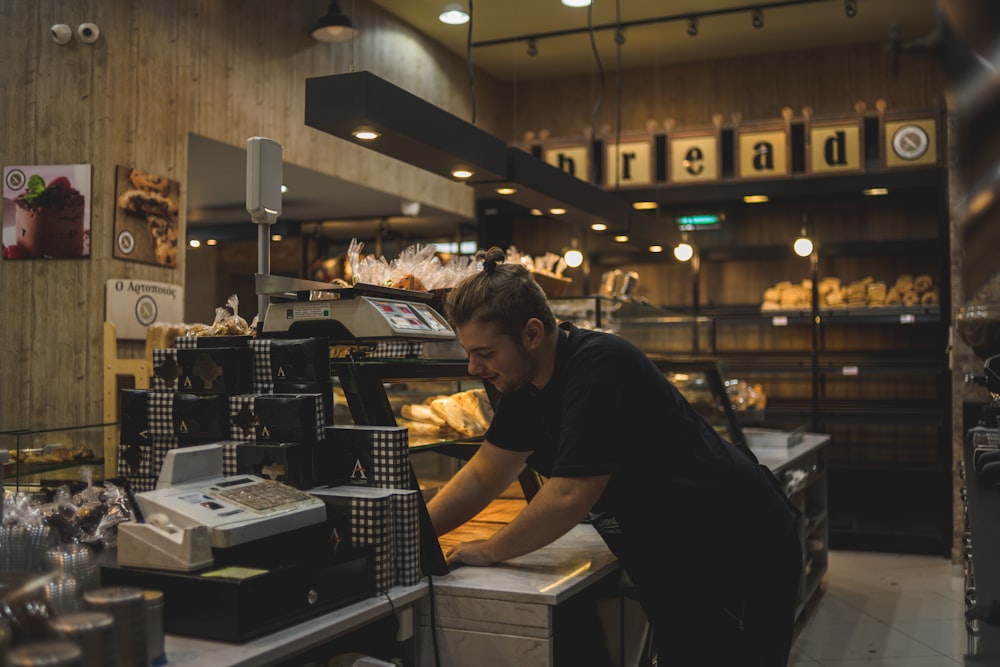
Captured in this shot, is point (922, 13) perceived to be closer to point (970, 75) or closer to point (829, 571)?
point (829, 571)

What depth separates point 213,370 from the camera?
229 cm

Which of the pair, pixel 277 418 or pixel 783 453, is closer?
pixel 277 418

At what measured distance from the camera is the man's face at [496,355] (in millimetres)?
2133

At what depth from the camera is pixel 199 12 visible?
18.9 feet

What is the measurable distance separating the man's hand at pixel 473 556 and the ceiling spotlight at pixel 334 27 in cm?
474

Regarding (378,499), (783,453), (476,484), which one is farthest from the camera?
(783,453)

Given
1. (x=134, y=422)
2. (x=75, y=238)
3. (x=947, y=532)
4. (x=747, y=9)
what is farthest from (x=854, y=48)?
(x=134, y=422)

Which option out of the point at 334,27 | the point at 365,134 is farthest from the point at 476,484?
the point at 334,27

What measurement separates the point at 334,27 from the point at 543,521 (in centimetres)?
509

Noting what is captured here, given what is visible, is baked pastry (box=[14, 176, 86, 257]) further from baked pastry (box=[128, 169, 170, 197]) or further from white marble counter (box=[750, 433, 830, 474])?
white marble counter (box=[750, 433, 830, 474])

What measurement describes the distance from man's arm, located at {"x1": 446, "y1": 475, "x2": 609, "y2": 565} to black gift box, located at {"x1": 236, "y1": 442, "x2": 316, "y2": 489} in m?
0.44

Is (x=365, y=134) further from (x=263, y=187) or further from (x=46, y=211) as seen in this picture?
(x=46, y=211)

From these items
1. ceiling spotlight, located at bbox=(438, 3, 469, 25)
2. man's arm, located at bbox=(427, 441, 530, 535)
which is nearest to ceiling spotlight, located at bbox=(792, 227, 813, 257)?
ceiling spotlight, located at bbox=(438, 3, 469, 25)

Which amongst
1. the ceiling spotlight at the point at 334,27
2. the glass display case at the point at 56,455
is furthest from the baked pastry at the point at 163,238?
the ceiling spotlight at the point at 334,27
